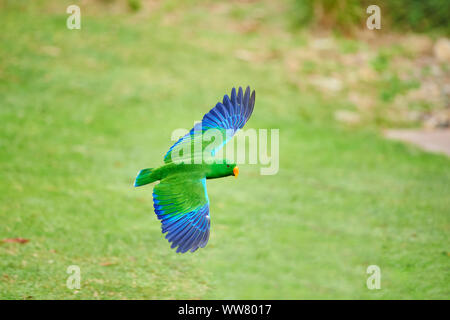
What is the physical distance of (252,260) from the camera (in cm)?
497

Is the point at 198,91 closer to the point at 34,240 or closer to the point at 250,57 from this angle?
the point at 250,57

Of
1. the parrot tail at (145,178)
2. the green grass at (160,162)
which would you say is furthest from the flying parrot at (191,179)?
the green grass at (160,162)

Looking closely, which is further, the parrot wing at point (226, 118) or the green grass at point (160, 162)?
the green grass at point (160, 162)

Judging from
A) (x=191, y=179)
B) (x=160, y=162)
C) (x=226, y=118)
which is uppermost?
(x=226, y=118)

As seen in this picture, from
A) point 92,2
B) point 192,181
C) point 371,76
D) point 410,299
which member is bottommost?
point 410,299

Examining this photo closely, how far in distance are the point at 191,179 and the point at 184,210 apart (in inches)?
8.3

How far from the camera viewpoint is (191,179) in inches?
145

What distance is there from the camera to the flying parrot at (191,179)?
3555 millimetres

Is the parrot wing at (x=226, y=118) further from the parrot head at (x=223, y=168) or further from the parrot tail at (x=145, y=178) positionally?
the parrot head at (x=223, y=168)

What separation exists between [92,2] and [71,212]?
23.4ft

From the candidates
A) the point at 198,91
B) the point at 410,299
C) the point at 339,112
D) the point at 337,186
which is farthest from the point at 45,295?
the point at 339,112

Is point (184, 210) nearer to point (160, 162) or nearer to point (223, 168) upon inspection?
point (223, 168)

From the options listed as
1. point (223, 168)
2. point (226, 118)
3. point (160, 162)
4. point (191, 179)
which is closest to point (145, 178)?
point (191, 179)

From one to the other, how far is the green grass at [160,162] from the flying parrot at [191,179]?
786 mm
